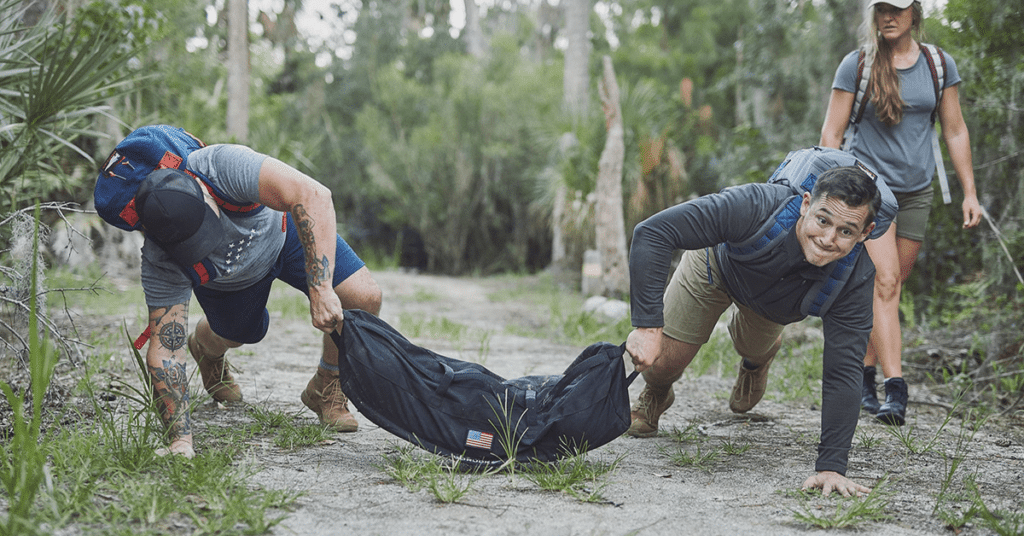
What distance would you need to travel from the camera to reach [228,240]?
262cm

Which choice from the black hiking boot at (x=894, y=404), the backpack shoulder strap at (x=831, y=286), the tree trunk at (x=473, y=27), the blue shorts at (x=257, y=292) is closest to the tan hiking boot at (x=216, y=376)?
the blue shorts at (x=257, y=292)

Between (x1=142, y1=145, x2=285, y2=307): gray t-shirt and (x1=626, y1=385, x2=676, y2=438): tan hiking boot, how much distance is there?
5.61ft

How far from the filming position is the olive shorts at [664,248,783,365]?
3162 mm

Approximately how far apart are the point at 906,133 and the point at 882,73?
1.02ft

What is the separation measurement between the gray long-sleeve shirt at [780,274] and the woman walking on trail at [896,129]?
123 centimetres

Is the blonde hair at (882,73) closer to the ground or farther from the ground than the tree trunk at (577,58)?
closer to the ground

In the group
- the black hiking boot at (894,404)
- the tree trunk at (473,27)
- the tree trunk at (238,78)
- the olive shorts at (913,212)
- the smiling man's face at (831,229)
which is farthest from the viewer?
the tree trunk at (473,27)

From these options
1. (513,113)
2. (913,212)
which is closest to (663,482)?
(913,212)

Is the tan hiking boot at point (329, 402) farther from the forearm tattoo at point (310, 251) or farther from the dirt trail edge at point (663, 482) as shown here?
the forearm tattoo at point (310, 251)

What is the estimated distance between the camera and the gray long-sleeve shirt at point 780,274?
250cm

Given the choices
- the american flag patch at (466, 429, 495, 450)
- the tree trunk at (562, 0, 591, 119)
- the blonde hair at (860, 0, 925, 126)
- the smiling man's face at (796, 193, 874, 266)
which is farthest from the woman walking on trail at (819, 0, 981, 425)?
the tree trunk at (562, 0, 591, 119)

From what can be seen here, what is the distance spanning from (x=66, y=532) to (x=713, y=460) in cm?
220

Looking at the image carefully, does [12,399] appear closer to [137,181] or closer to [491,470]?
[137,181]

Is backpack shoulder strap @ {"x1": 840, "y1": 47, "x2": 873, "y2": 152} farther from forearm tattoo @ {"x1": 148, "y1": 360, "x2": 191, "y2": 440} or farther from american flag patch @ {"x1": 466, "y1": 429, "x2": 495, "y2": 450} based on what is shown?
forearm tattoo @ {"x1": 148, "y1": 360, "x2": 191, "y2": 440}
